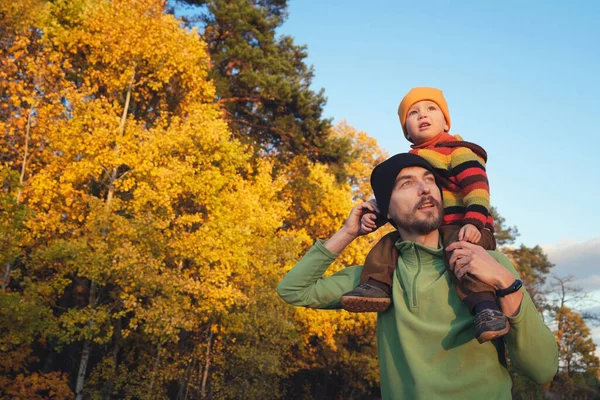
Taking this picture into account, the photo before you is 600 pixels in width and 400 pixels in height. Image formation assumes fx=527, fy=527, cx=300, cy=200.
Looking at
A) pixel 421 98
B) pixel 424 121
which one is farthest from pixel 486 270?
pixel 421 98

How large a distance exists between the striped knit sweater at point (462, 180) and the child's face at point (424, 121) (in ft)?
0.27

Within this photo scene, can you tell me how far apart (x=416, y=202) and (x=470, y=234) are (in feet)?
0.91

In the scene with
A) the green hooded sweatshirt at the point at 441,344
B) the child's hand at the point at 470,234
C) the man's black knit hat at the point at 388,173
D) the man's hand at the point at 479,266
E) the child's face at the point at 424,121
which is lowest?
the green hooded sweatshirt at the point at 441,344

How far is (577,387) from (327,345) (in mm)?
12220

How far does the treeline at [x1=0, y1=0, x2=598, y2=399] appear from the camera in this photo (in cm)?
1255

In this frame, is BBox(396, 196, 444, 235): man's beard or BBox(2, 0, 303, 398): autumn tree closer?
BBox(396, 196, 444, 235): man's beard

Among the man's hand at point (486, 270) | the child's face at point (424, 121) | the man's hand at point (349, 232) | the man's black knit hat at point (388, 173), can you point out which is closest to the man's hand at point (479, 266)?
the man's hand at point (486, 270)

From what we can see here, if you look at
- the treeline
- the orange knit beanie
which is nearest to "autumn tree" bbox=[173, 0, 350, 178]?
the treeline

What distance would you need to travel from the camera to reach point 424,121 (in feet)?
9.05

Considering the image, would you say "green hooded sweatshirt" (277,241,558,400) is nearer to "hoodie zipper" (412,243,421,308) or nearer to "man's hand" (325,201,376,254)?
"hoodie zipper" (412,243,421,308)

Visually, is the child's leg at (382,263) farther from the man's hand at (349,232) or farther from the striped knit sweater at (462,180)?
the striped knit sweater at (462,180)

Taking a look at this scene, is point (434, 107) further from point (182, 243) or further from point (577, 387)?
point (577, 387)

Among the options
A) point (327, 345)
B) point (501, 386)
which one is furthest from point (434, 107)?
point (327, 345)

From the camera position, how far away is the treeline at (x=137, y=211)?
1255 centimetres
